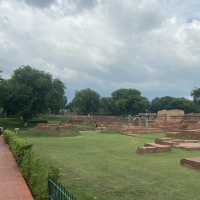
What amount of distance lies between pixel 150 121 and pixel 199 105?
4172 centimetres

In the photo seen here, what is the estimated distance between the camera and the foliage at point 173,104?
73894mm

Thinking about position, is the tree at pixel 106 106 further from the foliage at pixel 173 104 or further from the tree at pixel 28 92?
the tree at pixel 28 92

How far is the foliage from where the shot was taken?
7389 centimetres

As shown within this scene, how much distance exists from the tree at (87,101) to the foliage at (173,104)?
722 inches

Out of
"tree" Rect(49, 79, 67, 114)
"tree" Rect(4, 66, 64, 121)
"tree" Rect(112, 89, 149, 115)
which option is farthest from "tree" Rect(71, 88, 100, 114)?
"tree" Rect(4, 66, 64, 121)

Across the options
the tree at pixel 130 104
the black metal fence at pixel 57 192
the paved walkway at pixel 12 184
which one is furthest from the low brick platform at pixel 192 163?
the tree at pixel 130 104

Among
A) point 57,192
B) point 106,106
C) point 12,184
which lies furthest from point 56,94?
point 57,192

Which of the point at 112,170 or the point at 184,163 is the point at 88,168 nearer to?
the point at 112,170

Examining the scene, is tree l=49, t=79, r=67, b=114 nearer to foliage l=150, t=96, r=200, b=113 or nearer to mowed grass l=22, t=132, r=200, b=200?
mowed grass l=22, t=132, r=200, b=200

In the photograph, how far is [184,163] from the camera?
29.4 ft

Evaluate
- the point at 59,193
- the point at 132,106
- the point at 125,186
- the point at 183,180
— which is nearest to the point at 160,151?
the point at 183,180

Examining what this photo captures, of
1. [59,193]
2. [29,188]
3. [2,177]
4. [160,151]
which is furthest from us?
[160,151]

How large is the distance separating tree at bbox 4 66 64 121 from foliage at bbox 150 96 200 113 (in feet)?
136

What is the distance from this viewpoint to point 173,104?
79.8 meters
